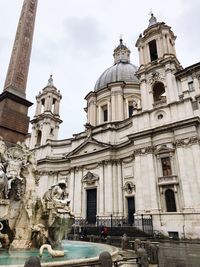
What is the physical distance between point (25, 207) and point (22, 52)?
7481 millimetres

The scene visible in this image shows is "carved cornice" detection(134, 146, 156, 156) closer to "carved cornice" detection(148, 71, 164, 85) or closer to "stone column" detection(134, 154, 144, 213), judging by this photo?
"stone column" detection(134, 154, 144, 213)

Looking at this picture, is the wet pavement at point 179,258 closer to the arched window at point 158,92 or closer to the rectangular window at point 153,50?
the arched window at point 158,92

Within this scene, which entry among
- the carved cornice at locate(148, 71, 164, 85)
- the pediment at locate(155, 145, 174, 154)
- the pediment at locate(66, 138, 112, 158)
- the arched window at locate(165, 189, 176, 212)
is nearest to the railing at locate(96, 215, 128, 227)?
the arched window at locate(165, 189, 176, 212)

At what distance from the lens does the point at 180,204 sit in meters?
20.4

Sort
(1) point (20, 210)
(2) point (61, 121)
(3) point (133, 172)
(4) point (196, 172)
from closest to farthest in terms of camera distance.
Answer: (1) point (20, 210)
(4) point (196, 172)
(3) point (133, 172)
(2) point (61, 121)

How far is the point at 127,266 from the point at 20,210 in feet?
13.0

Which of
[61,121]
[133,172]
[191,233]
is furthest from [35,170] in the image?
[61,121]

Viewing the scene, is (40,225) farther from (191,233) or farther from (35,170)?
(191,233)

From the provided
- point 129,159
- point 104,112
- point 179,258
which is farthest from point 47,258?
point 104,112

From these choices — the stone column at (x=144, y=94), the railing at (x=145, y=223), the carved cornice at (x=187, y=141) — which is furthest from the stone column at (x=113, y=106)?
the railing at (x=145, y=223)

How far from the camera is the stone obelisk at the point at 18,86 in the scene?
29.3 ft

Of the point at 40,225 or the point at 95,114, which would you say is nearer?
the point at 40,225

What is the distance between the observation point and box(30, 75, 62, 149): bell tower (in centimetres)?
3788

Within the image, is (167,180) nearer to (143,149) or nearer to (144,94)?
(143,149)
